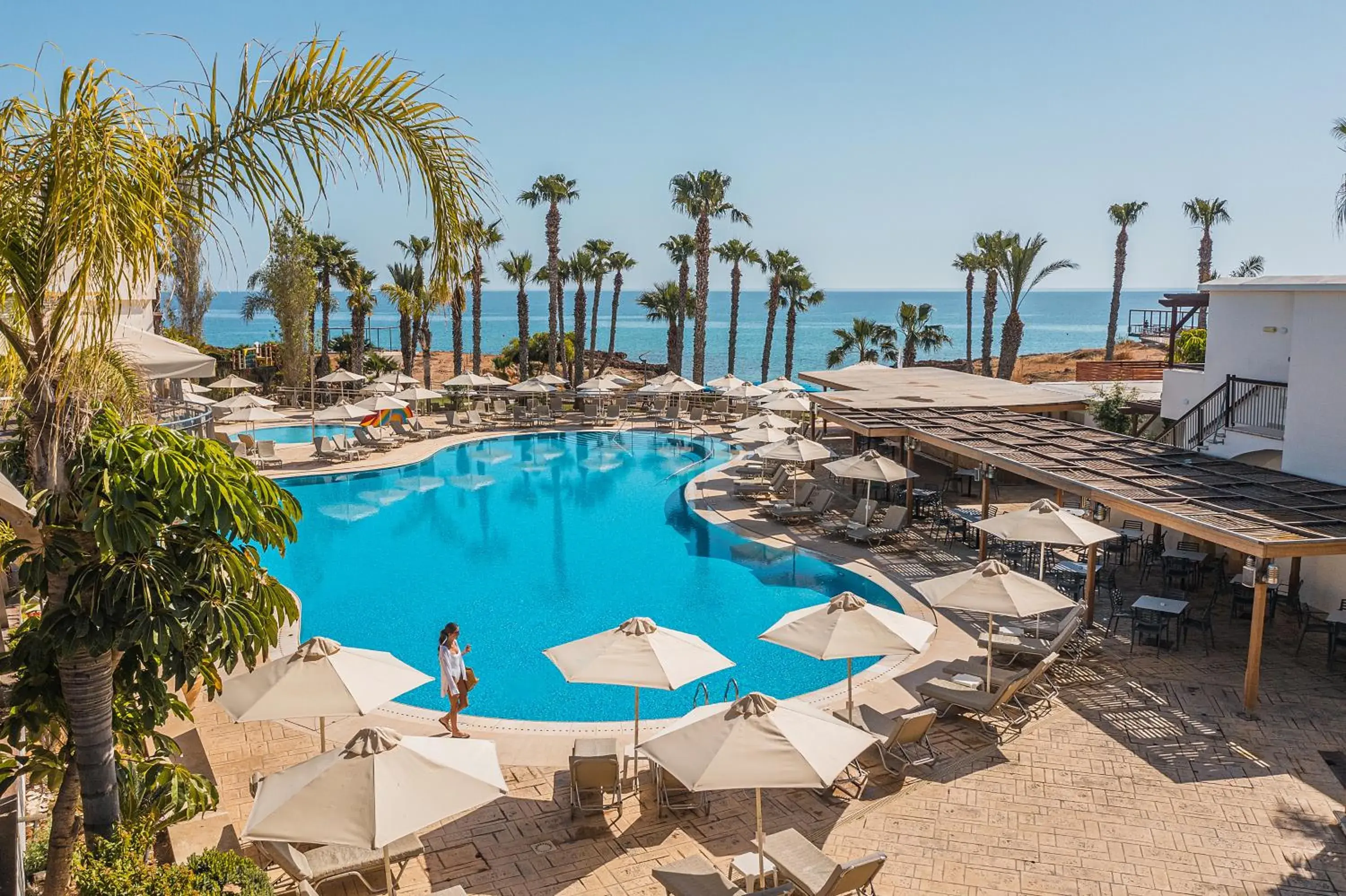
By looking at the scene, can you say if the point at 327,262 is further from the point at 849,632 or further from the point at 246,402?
the point at 849,632

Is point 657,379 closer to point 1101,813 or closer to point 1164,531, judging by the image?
point 1164,531

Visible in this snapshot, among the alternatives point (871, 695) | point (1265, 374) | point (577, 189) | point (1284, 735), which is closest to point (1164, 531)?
point (1265, 374)

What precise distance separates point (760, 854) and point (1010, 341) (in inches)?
1551

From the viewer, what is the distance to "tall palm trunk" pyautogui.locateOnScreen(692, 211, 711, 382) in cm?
4281

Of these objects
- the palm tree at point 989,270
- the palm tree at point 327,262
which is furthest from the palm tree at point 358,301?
the palm tree at point 989,270

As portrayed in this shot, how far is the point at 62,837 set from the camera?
234 inches

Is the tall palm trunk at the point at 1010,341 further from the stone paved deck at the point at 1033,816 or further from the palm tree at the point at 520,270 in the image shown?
the stone paved deck at the point at 1033,816

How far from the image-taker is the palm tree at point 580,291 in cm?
4700

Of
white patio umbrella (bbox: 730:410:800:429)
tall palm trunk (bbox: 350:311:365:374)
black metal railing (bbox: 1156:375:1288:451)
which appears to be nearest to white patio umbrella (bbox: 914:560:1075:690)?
black metal railing (bbox: 1156:375:1288:451)

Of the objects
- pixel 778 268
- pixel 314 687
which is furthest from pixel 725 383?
pixel 314 687

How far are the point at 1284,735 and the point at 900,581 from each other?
704cm

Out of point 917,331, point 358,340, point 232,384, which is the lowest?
point 232,384

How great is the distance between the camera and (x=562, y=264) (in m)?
48.7

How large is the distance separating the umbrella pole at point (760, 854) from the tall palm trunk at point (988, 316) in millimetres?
38936
